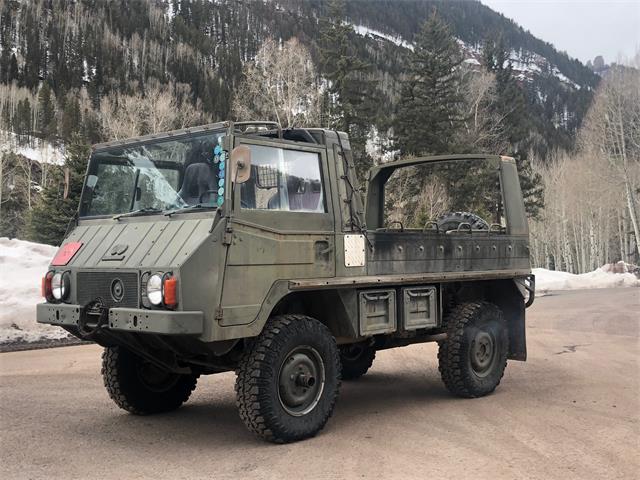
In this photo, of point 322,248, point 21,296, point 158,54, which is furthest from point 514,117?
point 158,54

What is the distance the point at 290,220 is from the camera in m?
6.11

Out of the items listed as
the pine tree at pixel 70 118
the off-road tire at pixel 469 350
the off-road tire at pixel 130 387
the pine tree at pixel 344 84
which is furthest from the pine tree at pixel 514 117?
the off-road tire at pixel 130 387

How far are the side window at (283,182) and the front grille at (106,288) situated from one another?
111cm

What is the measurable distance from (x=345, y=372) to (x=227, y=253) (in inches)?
157

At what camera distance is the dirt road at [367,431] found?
5156 millimetres

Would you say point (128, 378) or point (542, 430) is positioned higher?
point (128, 378)

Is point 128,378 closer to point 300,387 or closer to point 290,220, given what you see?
point 300,387

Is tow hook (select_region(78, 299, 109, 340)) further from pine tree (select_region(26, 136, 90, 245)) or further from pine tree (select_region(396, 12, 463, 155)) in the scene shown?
pine tree (select_region(396, 12, 463, 155))

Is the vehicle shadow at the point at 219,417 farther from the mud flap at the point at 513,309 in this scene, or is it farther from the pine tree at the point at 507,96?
the pine tree at the point at 507,96

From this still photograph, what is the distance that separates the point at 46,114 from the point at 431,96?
157ft

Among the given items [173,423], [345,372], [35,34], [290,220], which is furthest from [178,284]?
[35,34]

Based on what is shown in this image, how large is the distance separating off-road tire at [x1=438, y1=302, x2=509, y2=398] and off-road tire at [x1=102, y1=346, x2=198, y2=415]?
111 inches

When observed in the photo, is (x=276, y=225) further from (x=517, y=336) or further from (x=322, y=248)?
(x=517, y=336)

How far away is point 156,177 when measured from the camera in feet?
20.7
